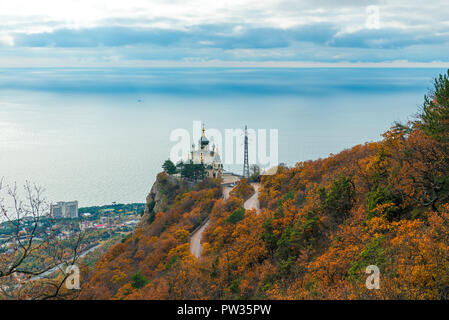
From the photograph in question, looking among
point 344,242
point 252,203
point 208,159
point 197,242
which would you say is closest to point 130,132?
point 208,159

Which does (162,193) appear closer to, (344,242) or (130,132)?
(344,242)

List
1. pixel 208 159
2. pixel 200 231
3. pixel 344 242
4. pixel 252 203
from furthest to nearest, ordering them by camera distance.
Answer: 1. pixel 208 159
2. pixel 252 203
3. pixel 200 231
4. pixel 344 242

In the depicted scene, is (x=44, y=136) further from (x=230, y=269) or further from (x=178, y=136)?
(x=230, y=269)

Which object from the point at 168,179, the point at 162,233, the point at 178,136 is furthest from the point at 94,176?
the point at 162,233

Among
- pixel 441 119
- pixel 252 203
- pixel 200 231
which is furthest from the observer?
pixel 252 203

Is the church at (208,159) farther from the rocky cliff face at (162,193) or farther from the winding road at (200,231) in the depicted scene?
the winding road at (200,231)

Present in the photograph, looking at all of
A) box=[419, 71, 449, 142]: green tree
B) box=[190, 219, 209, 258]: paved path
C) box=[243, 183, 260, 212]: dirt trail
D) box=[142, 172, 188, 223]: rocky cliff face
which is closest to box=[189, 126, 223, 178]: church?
box=[142, 172, 188, 223]: rocky cliff face

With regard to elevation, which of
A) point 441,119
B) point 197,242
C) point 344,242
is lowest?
point 197,242
